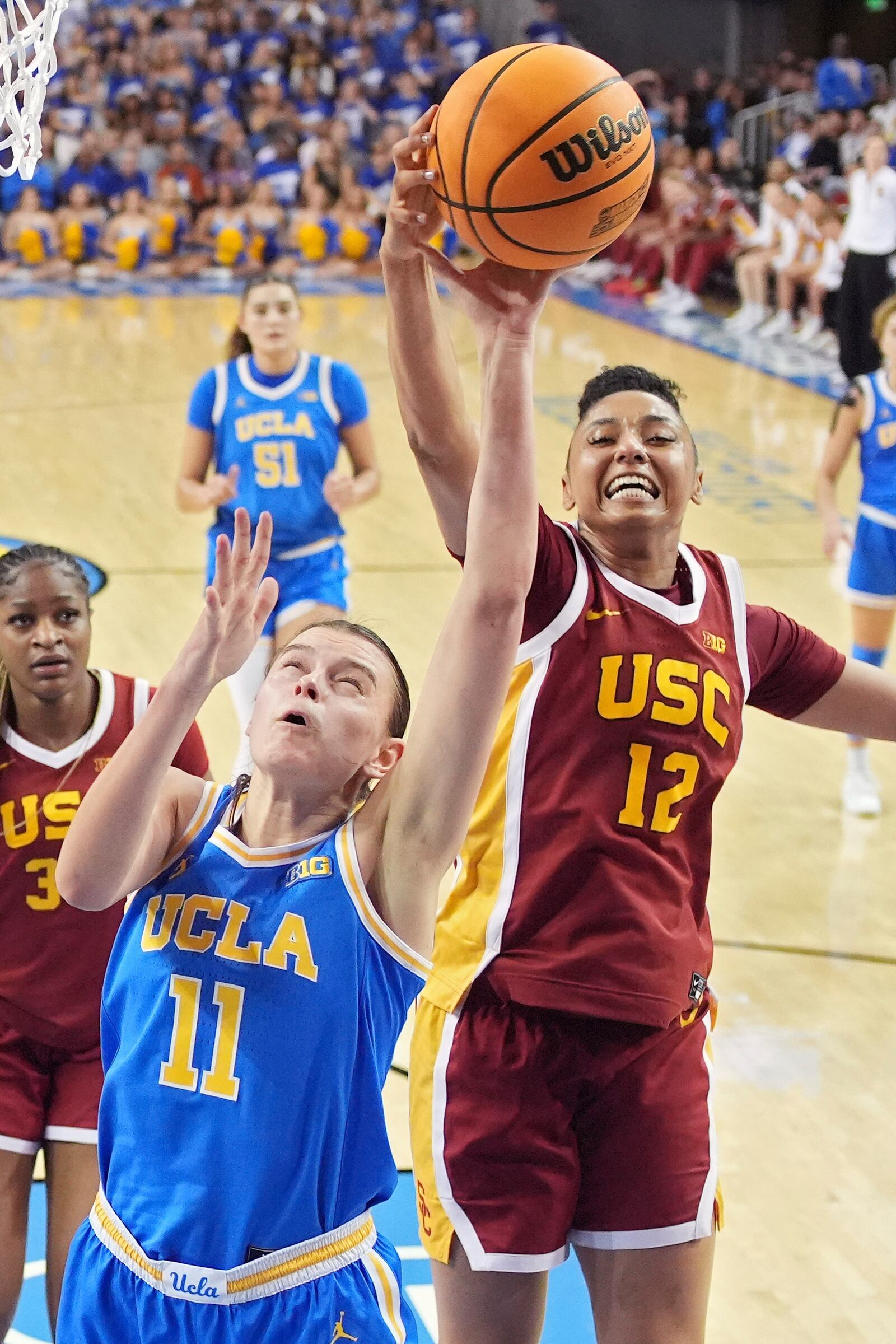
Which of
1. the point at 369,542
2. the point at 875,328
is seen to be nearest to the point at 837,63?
the point at 369,542

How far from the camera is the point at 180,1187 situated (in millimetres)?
2234

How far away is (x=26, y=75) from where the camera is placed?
3.51 m

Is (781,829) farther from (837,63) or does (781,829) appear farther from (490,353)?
(837,63)

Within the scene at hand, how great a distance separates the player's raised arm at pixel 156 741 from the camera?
2.12 metres

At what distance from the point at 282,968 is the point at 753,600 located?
6471 mm

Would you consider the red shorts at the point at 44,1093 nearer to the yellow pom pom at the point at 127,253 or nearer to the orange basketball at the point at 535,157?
the orange basketball at the point at 535,157

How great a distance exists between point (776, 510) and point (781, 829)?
4.26 m

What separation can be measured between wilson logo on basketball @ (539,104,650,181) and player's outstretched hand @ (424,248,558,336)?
318 millimetres

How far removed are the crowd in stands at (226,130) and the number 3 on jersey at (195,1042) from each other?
19.1 metres

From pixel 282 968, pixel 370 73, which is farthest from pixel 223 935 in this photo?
pixel 370 73

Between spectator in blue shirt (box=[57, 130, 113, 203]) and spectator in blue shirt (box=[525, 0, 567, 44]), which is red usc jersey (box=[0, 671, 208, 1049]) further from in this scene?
spectator in blue shirt (box=[525, 0, 567, 44])

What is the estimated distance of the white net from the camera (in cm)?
345

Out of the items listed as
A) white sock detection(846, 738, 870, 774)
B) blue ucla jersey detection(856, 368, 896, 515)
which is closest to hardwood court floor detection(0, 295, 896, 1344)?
white sock detection(846, 738, 870, 774)

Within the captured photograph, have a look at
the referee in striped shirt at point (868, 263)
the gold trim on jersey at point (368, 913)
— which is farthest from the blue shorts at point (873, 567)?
the referee in striped shirt at point (868, 263)
